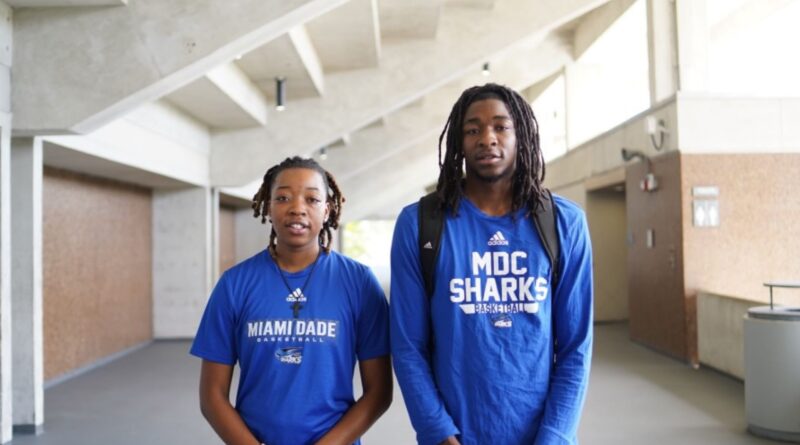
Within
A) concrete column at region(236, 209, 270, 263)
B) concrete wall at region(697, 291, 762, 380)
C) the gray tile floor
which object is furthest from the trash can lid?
concrete column at region(236, 209, 270, 263)

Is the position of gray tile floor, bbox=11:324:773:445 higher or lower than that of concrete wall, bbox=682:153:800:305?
lower

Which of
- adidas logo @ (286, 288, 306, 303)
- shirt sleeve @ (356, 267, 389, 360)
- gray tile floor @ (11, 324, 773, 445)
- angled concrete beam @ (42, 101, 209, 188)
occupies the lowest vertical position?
gray tile floor @ (11, 324, 773, 445)

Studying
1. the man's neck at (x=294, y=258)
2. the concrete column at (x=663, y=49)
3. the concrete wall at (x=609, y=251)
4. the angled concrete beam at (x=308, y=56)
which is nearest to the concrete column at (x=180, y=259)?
the angled concrete beam at (x=308, y=56)

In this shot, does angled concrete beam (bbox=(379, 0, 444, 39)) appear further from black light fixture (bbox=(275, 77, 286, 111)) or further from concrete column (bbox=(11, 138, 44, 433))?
concrete column (bbox=(11, 138, 44, 433))

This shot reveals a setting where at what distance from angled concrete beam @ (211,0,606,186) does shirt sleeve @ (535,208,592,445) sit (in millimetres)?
7824

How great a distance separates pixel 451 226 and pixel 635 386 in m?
5.92

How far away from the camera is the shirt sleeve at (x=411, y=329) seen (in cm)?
197

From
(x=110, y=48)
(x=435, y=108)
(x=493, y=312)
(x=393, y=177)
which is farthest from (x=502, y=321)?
(x=393, y=177)

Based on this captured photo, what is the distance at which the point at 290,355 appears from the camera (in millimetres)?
2055

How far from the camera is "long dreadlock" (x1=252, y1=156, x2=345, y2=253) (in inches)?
89.3

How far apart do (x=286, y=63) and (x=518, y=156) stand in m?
7.36

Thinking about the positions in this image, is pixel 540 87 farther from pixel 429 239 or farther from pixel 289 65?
pixel 429 239

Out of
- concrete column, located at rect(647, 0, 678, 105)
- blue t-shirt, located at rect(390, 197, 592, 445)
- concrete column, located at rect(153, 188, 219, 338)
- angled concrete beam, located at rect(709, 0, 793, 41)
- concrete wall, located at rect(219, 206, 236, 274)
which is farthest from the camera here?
concrete wall, located at rect(219, 206, 236, 274)

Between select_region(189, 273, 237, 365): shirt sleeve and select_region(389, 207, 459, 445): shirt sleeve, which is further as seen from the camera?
select_region(189, 273, 237, 365): shirt sleeve
